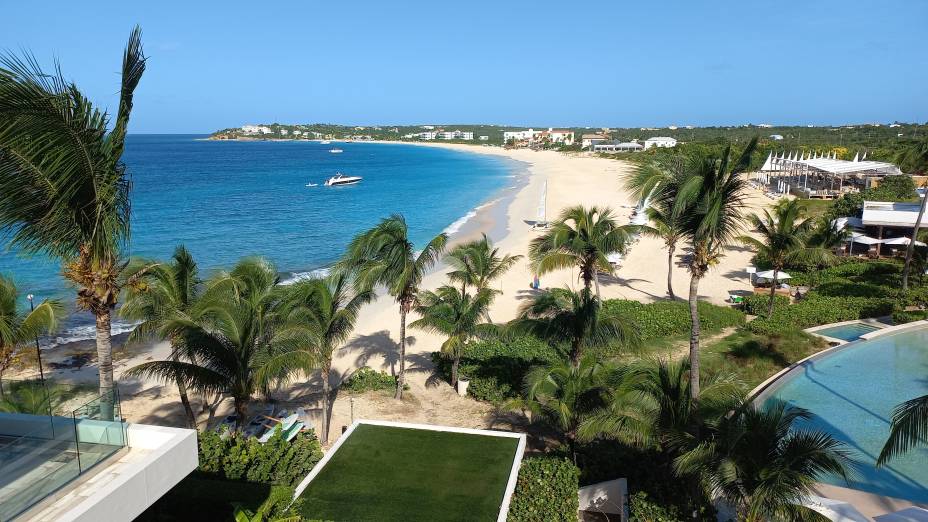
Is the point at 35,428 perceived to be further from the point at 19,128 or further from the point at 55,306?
the point at 55,306

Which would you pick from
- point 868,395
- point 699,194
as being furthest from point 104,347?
point 868,395

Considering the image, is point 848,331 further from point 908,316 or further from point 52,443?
point 52,443

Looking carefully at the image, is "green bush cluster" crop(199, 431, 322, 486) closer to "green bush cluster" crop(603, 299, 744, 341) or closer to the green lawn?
the green lawn

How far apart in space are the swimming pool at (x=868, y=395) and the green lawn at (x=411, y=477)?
5.90m

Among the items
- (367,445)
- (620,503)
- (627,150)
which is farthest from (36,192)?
(627,150)

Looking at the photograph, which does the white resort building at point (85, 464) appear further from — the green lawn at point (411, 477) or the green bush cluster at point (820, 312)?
the green bush cluster at point (820, 312)

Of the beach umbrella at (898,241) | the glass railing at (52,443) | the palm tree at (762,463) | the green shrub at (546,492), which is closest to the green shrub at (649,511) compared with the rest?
the green shrub at (546,492)

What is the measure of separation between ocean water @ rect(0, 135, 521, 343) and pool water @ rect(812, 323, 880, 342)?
19.6 metres

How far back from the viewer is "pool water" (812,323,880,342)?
1780 centimetres

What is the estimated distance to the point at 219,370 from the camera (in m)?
10.2

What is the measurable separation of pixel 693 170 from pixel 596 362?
3715 millimetres

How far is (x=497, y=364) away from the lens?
16.1 m

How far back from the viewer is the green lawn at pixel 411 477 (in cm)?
902

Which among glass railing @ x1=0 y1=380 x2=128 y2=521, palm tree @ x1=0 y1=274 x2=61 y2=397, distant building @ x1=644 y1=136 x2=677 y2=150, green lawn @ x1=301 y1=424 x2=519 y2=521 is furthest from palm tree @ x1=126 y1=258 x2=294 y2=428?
distant building @ x1=644 y1=136 x2=677 y2=150
